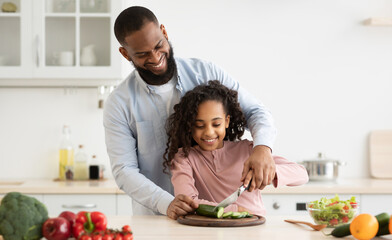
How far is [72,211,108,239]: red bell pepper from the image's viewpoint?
57.2 inches

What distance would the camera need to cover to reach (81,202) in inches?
126

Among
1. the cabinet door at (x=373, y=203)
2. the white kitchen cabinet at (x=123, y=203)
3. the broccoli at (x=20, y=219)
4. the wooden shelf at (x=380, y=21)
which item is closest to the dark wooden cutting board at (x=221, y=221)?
the broccoli at (x=20, y=219)

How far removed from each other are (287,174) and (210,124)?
1.05ft

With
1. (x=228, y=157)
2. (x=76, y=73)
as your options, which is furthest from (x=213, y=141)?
(x=76, y=73)

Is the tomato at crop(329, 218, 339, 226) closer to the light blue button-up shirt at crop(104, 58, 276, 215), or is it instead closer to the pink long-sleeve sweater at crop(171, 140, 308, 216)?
the pink long-sleeve sweater at crop(171, 140, 308, 216)

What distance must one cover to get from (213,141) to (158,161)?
23 centimetres

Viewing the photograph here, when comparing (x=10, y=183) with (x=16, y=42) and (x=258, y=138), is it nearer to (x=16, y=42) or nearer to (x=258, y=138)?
(x=16, y=42)

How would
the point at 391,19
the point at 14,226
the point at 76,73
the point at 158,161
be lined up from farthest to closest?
the point at 391,19, the point at 76,73, the point at 158,161, the point at 14,226

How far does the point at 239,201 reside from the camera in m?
2.08

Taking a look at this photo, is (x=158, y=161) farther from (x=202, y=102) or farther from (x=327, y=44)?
(x=327, y=44)

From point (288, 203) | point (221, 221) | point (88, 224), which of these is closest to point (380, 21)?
point (288, 203)

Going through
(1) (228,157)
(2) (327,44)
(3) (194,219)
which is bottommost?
(3) (194,219)

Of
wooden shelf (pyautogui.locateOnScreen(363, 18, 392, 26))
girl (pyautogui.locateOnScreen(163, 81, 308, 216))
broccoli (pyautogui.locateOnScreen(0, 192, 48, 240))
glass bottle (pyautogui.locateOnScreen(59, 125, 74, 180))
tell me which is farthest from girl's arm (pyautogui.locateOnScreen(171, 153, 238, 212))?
wooden shelf (pyautogui.locateOnScreen(363, 18, 392, 26))

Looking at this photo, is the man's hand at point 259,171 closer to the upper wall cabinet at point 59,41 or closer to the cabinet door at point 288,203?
the cabinet door at point 288,203
